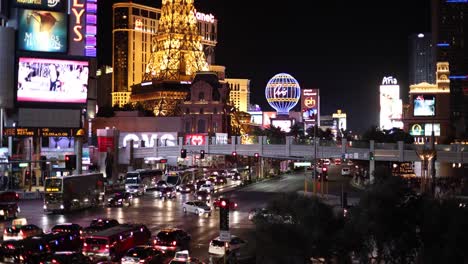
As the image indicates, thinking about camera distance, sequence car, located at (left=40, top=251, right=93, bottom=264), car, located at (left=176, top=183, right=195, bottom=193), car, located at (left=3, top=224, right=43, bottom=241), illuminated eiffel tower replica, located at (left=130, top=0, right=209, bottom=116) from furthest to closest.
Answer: illuminated eiffel tower replica, located at (left=130, top=0, right=209, bottom=116), car, located at (left=176, top=183, right=195, bottom=193), car, located at (left=3, top=224, right=43, bottom=241), car, located at (left=40, top=251, right=93, bottom=264)

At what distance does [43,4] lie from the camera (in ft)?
266

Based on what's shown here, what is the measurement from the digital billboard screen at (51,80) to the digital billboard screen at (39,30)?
198 cm

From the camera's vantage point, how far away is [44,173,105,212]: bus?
174ft

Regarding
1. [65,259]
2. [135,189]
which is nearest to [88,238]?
[65,259]

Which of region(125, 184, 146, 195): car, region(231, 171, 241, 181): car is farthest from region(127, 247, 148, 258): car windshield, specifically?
region(231, 171, 241, 181): car

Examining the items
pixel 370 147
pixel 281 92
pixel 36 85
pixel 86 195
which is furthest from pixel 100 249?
pixel 281 92

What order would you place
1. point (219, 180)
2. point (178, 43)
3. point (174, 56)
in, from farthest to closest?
point (174, 56)
point (178, 43)
point (219, 180)

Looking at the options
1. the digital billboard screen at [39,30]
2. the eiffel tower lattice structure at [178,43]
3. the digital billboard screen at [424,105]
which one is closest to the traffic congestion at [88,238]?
the digital billboard screen at [39,30]

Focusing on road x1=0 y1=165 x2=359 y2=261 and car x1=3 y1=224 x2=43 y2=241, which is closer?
car x1=3 y1=224 x2=43 y2=241

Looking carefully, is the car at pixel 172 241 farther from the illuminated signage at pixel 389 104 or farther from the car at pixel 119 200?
the illuminated signage at pixel 389 104

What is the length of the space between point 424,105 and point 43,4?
104933 mm

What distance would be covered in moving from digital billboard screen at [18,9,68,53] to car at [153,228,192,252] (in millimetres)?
51086

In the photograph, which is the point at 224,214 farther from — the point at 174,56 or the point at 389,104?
the point at 389,104

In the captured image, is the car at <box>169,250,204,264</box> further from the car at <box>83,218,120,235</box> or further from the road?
the car at <box>83,218,120,235</box>
